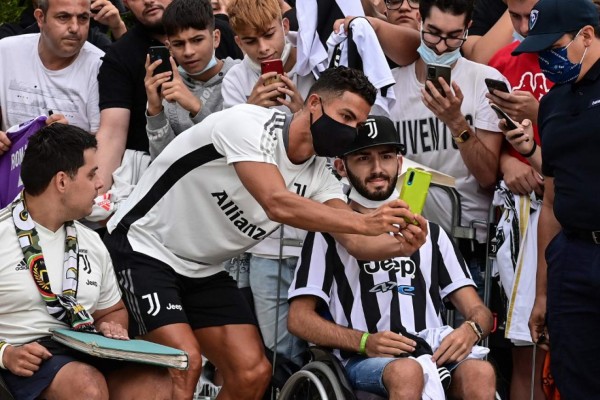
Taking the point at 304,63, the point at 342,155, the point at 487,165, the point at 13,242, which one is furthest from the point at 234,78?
the point at 13,242

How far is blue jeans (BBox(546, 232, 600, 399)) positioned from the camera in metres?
5.93

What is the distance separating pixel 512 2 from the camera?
7.13 m

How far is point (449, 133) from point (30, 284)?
8.87 feet

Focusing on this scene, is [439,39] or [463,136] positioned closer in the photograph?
[463,136]

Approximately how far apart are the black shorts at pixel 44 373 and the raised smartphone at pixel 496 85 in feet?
8.62

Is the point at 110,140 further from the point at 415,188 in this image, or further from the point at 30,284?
the point at 415,188

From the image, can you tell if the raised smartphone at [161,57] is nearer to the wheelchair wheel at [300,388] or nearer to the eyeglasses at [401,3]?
the eyeglasses at [401,3]

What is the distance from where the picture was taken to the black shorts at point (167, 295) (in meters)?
6.16

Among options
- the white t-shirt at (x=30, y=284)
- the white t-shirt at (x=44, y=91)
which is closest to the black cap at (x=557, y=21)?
the white t-shirt at (x=30, y=284)

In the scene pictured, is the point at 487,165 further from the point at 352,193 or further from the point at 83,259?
the point at 83,259

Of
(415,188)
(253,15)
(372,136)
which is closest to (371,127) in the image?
(372,136)

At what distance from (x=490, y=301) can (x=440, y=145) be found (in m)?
0.96

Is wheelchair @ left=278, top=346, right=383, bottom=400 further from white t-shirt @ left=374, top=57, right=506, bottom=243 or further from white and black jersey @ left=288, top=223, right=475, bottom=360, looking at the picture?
white t-shirt @ left=374, top=57, right=506, bottom=243

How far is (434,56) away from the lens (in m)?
7.02
